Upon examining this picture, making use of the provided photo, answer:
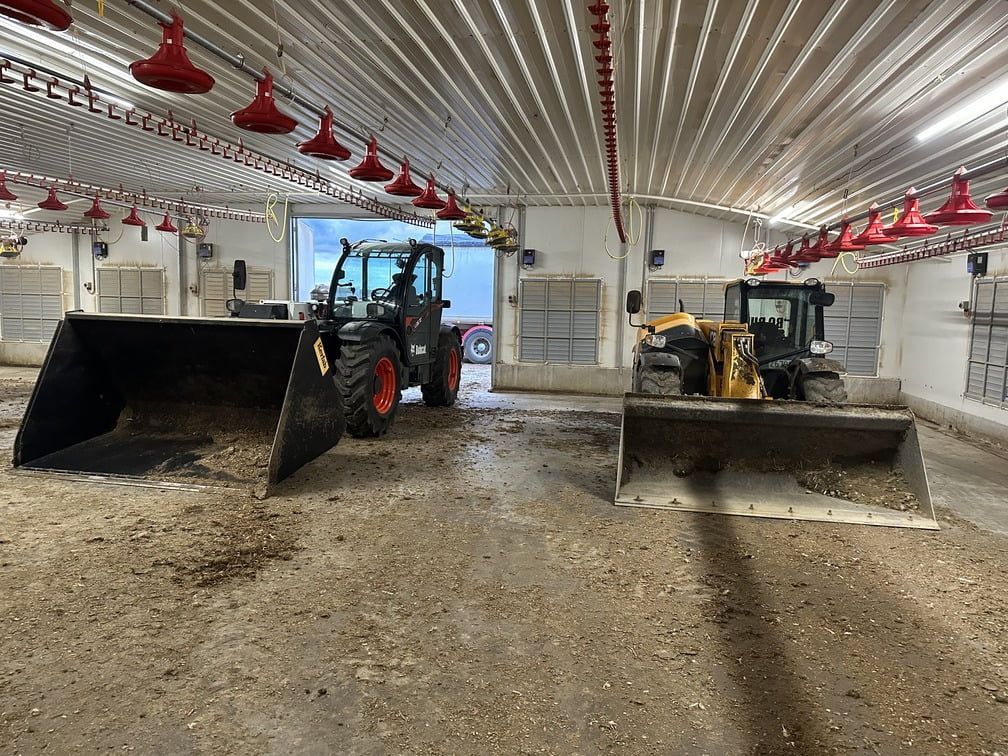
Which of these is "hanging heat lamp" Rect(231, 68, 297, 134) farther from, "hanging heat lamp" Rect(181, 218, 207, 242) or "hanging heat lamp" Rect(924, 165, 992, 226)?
"hanging heat lamp" Rect(181, 218, 207, 242)

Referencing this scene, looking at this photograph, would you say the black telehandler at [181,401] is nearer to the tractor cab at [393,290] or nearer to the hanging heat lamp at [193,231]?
the tractor cab at [393,290]

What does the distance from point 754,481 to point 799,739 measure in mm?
2405

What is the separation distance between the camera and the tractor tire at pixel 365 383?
5.64 meters

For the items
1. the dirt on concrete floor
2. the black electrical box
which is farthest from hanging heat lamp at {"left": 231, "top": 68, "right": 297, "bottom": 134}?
the black electrical box

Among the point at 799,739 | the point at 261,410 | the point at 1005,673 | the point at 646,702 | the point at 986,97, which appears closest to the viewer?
the point at 799,739

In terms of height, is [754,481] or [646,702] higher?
[754,481]

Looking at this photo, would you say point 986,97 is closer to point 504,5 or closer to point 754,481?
point 754,481

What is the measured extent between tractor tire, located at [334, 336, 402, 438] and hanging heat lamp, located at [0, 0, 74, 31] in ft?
11.4

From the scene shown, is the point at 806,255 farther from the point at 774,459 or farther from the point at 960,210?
the point at 774,459

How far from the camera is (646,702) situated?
218cm

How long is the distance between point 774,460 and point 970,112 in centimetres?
281

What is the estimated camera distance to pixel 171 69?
282 cm

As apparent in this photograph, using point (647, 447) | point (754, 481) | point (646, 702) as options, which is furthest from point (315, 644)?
point (754, 481)

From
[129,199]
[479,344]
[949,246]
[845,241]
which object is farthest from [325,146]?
[479,344]
